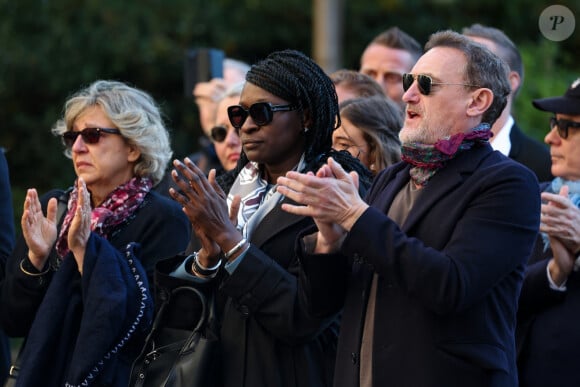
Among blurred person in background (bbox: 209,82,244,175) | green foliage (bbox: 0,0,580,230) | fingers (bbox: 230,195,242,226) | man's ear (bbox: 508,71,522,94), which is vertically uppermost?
man's ear (bbox: 508,71,522,94)

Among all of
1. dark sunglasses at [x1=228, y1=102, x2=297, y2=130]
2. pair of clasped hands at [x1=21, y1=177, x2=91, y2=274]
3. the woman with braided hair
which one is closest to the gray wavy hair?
pair of clasped hands at [x1=21, y1=177, x2=91, y2=274]

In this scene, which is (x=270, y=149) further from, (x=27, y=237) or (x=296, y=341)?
(x=27, y=237)

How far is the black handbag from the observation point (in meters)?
4.05

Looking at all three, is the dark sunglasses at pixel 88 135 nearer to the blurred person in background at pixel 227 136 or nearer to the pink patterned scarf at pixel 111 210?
the pink patterned scarf at pixel 111 210

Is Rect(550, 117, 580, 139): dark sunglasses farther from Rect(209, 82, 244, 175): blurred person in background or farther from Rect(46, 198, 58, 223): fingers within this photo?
Rect(46, 198, 58, 223): fingers

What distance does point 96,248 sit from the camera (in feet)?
15.1

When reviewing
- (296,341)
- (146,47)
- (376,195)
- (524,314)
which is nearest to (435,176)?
(376,195)

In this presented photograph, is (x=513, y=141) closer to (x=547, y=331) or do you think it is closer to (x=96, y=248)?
(x=547, y=331)

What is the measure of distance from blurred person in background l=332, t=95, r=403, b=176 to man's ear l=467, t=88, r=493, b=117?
4.25ft

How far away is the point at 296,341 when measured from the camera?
4066 millimetres

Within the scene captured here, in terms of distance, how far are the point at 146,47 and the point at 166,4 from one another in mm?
595

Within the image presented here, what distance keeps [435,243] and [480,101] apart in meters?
0.55

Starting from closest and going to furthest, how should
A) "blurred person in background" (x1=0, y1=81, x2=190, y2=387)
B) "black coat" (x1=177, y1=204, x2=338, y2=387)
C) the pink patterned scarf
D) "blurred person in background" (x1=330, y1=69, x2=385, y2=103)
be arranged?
1. "black coat" (x1=177, y1=204, x2=338, y2=387)
2. "blurred person in background" (x1=0, y1=81, x2=190, y2=387)
3. the pink patterned scarf
4. "blurred person in background" (x1=330, y1=69, x2=385, y2=103)

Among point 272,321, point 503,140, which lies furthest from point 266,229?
point 503,140
